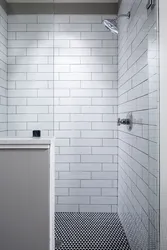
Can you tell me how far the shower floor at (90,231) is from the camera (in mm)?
1788

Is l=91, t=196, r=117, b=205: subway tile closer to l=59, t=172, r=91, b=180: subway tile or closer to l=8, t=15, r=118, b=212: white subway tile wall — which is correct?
l=8, t=15, r=118, b=212: white subway tile wall

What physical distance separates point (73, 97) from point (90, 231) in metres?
1.05

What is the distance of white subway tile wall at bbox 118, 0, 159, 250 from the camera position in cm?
129

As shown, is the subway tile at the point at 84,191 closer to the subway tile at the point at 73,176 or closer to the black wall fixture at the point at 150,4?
the subway tile at the point at 73,176

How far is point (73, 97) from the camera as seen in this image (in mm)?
1765

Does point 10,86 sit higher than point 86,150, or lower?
higher

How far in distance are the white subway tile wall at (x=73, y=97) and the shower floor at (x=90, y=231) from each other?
0.27ft

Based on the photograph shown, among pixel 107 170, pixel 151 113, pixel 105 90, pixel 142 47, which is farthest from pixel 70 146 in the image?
pixel 142 47

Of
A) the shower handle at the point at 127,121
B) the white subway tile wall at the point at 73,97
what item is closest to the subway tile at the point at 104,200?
the white subway tile wall at the point at 73,97

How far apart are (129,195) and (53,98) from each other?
89 cm

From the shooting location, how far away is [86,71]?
175 cm

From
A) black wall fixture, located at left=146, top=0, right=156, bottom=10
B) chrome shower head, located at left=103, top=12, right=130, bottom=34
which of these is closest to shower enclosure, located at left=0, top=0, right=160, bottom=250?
chrome shower head, located at left=103, top=12, right=130, bottom=34

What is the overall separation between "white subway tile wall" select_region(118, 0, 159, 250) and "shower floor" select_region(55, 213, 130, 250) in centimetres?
8

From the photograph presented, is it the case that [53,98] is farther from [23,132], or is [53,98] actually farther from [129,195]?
[129,195]
